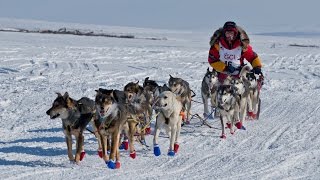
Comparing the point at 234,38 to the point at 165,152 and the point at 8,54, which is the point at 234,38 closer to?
the point at 165,152

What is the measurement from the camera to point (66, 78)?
1405 centimetres

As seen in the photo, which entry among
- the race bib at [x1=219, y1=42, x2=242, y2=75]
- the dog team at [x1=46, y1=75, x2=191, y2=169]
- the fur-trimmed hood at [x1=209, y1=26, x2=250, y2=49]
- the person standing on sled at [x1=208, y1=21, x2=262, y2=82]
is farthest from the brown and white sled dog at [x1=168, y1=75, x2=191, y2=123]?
the dog team at [x1=46, y1=75, x2=191, y2=169]

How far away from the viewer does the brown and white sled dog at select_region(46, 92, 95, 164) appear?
5547 mm

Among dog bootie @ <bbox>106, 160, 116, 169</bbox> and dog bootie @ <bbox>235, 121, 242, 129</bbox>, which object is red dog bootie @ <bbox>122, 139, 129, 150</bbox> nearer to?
dog bootie @ <bbox>106, 160, 116, 169</bbox>

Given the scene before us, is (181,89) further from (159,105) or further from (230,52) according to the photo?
(159,105)

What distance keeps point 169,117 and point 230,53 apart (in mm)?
2338

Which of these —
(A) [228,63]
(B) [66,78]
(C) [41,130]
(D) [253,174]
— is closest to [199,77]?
(B) [66,78]

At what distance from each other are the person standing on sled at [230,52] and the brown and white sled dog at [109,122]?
2926 millimetres

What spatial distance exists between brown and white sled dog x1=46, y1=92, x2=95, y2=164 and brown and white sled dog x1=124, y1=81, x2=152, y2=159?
1.72ft

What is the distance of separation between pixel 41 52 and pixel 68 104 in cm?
1556

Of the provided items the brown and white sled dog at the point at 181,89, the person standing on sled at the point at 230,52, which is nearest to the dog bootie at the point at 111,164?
the brown and white sled dog at the point at 181,89

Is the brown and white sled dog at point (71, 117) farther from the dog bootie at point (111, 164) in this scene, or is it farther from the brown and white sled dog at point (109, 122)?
the dog bootie at point (111, 164)

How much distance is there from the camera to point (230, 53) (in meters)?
8.16

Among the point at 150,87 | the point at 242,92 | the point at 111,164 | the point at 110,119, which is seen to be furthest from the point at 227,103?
the point at 111,164
